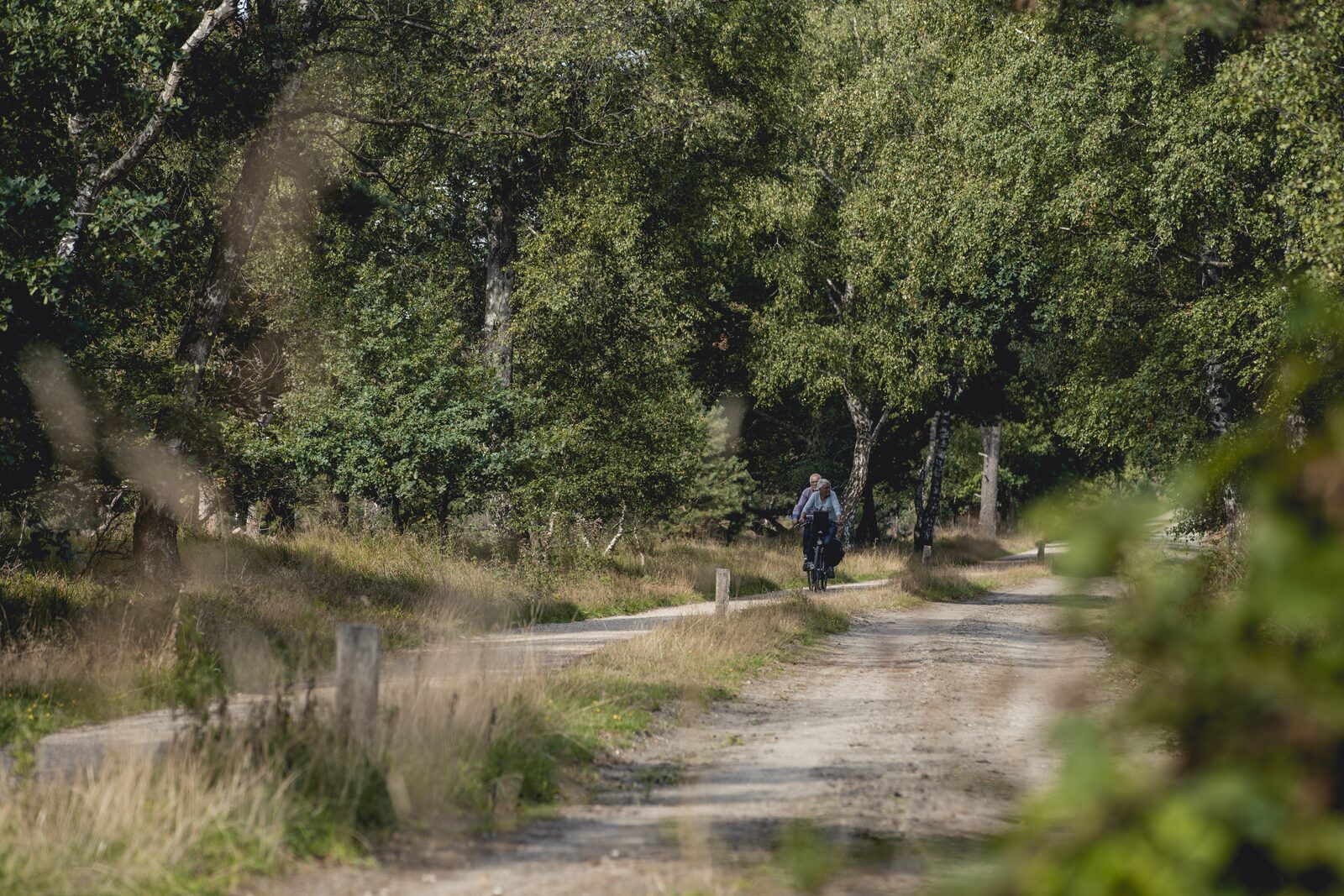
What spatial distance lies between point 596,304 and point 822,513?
19.5ft

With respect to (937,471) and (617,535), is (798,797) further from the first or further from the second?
(937,471)

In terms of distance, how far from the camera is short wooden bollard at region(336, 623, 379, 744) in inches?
268

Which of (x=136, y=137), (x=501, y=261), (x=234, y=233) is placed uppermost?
(x=501, y=261)

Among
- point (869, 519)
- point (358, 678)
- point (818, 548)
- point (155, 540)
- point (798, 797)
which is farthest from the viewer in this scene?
point (869, 519)

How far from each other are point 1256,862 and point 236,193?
1659 cm

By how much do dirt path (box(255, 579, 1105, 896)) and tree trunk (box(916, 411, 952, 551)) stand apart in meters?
22.3

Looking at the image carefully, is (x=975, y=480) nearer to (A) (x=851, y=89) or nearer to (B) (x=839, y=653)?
(A) (x=851, y=89)

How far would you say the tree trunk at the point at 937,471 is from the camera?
35.8 m

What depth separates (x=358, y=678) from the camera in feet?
22.5

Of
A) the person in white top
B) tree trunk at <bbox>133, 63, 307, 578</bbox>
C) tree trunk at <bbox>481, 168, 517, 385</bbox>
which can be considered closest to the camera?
tree trunk at <bbox>133, 63, 307, 578</bbox>

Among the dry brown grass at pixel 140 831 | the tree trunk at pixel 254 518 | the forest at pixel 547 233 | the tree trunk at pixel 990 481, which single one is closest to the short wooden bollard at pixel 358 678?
the dry brown grass at pixel 140 831

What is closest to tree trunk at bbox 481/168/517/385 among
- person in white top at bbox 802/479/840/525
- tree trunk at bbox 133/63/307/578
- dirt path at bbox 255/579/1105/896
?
person in white top at bbox 802/479/840/525

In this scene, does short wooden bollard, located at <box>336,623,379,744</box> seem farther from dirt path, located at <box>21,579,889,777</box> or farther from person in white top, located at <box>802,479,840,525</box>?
person in white top, located at <box>802,479,840,525</box>

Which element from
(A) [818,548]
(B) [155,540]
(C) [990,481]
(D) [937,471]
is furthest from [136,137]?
(C) [990,481]
